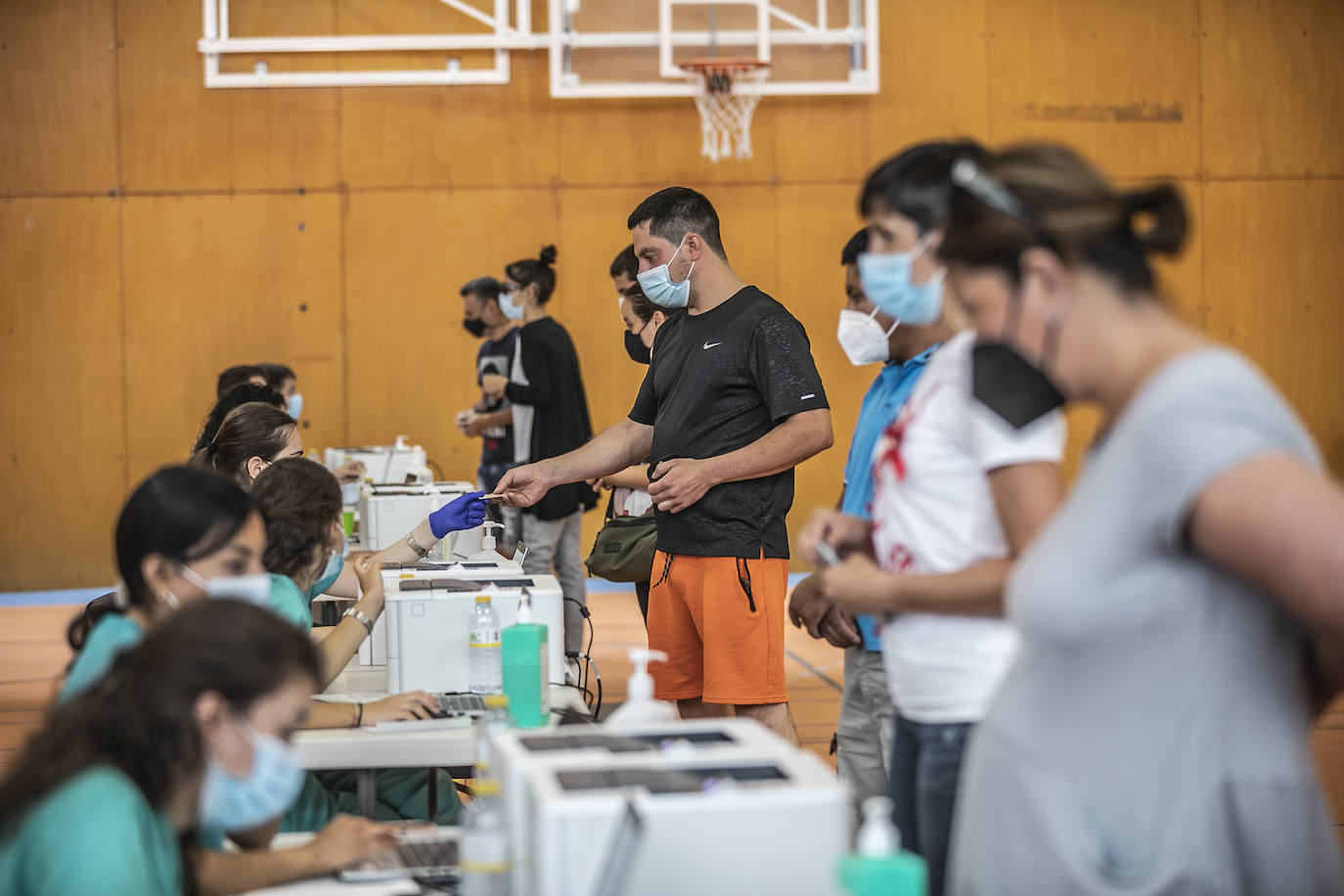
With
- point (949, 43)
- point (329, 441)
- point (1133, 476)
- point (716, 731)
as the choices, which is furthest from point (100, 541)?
point (1133, 476)

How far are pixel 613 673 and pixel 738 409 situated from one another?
282 centimetres

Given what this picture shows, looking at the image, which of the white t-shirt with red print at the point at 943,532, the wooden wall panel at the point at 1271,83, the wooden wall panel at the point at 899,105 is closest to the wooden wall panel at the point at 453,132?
the wooden wall panel at the point at 899,105

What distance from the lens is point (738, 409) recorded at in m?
3.02

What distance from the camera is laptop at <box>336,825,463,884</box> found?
1.74 metres

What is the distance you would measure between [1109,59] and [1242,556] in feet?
25.4

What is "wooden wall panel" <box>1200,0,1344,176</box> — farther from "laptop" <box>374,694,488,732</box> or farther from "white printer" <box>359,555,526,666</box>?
"laptop" <box>374,694,488,732</box>

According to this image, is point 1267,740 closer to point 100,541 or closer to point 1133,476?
point 1133,476

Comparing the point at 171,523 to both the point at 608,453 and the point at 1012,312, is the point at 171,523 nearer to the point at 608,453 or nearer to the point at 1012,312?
the point at 1012,312

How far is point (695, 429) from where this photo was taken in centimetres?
303

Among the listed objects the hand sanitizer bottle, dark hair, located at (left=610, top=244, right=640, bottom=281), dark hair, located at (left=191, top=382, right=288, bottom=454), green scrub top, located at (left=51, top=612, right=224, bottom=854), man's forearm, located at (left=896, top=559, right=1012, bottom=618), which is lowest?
the hand sanitizer bottle

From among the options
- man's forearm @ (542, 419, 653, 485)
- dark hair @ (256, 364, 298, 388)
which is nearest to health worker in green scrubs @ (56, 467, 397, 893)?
man's forearm @ (542, 419, 653, 485)

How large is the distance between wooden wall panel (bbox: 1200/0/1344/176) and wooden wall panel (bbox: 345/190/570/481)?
4075 millimetres

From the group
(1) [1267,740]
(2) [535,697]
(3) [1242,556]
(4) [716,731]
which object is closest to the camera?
(3) [1242,556]

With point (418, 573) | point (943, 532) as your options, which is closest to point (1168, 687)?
point (943, 532)
